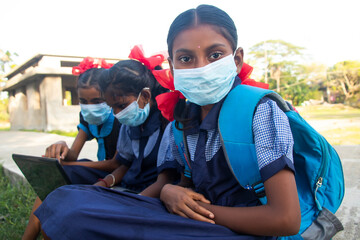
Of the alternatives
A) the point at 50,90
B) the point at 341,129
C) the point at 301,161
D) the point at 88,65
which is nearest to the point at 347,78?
the point at 341,129

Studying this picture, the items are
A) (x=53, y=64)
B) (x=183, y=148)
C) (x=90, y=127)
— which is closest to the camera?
(x=183, y=148)

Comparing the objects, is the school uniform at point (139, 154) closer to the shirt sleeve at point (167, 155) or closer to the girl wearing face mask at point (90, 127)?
the girl wearing face mask at point (90, 127)

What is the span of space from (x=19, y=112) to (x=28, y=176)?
1424cm

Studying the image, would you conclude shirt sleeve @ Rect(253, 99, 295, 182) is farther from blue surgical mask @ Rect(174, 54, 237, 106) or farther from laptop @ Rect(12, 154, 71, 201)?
laptop @ Rect(12, 154, 71, 201)

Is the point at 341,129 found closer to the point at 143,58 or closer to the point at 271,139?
the point at 143,58

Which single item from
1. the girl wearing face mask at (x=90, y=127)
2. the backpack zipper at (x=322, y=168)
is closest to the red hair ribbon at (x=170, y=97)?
the backpack zipper at (x=322, y=168)

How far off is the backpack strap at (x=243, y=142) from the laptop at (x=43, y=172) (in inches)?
36.9

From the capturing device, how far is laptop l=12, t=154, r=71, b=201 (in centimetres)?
155

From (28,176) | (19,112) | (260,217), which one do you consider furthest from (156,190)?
(19,112)

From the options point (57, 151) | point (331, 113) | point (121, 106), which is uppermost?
point (121, 106)

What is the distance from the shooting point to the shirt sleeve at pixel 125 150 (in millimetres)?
1997

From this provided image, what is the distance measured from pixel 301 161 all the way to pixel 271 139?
0.22 meters

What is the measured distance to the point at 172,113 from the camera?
1.48 meters

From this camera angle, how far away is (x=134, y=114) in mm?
1815
